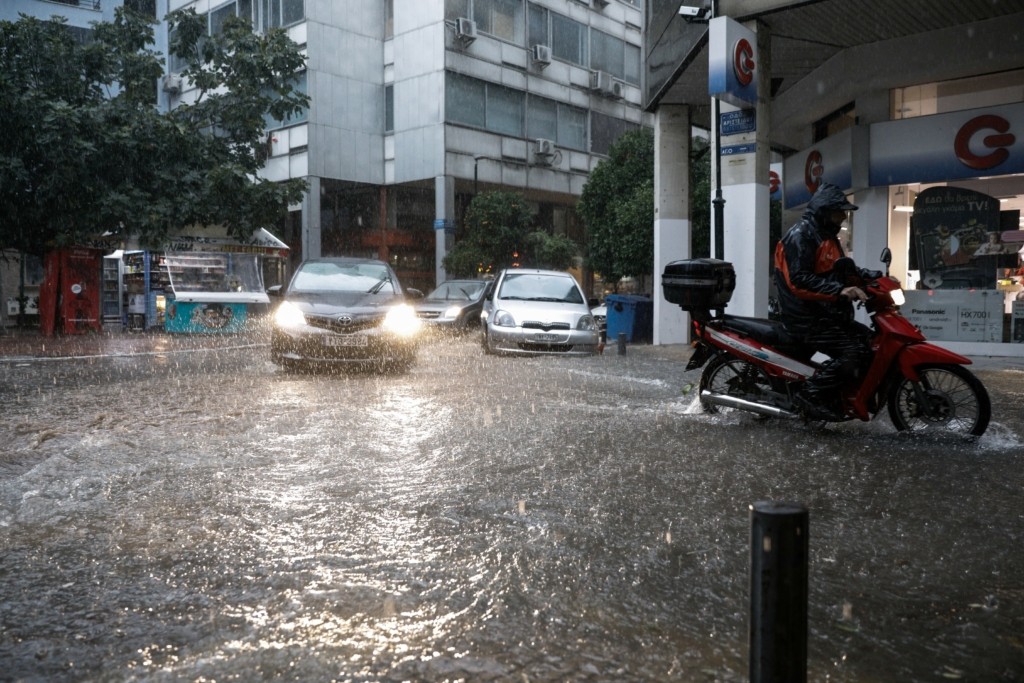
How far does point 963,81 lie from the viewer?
14773 mm

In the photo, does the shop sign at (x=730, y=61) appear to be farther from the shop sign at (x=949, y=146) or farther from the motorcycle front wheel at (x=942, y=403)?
the motorcycle front wheel at (x=942, y=403)

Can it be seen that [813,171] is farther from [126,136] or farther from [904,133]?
[126,136]

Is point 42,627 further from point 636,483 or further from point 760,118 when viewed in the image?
point 760,118

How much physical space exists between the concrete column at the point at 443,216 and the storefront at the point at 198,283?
11.3 m

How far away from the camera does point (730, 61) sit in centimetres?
1202

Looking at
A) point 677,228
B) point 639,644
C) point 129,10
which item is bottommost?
point 639,644

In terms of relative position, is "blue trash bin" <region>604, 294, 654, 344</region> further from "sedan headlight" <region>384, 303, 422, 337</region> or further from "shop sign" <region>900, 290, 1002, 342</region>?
"sedan headlight" <region>384, 303, 422, 337</region>

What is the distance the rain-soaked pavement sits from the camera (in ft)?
9.54

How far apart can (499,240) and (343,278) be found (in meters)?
22.8

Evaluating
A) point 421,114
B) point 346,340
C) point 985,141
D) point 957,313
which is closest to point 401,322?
point 346,340

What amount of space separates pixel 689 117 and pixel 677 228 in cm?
255

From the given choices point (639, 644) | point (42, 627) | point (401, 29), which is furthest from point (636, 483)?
point (401, 29)

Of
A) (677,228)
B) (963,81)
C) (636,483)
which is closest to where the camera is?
(636,483)

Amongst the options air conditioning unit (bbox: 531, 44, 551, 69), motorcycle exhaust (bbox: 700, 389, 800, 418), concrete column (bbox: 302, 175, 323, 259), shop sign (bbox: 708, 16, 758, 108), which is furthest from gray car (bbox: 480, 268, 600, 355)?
air conditioning unit (bbox: 531, 44, 551, 69)
